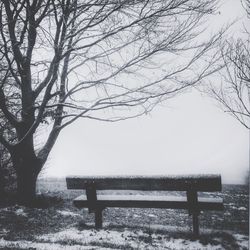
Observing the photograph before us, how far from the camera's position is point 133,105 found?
8227 mm

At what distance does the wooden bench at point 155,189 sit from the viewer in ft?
15.8

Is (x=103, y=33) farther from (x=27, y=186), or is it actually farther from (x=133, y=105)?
(x=27, y=186)

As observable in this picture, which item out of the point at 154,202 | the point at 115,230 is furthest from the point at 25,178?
the point at 154,202

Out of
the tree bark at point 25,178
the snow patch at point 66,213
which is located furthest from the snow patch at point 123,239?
the tree bark at point 25,178

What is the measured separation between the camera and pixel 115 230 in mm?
5219

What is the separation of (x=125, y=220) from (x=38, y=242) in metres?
2.63

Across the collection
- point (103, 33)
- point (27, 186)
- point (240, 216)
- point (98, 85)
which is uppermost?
point (103, 33)

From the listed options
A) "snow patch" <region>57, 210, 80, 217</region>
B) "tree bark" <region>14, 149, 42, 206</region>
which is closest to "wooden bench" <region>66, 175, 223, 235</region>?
"snow patch" <region>57, 210, 80, 217</region>

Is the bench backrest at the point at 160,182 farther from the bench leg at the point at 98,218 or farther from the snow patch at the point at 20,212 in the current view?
the snow patch at the point at 20,212

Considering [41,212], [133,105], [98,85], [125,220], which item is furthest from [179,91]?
[41,212]

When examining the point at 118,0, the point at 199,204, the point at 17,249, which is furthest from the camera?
the point at 118,0

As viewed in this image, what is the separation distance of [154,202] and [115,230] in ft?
2.56

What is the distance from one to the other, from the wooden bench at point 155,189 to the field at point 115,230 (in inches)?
14.7

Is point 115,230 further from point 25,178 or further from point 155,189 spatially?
point 25,178
